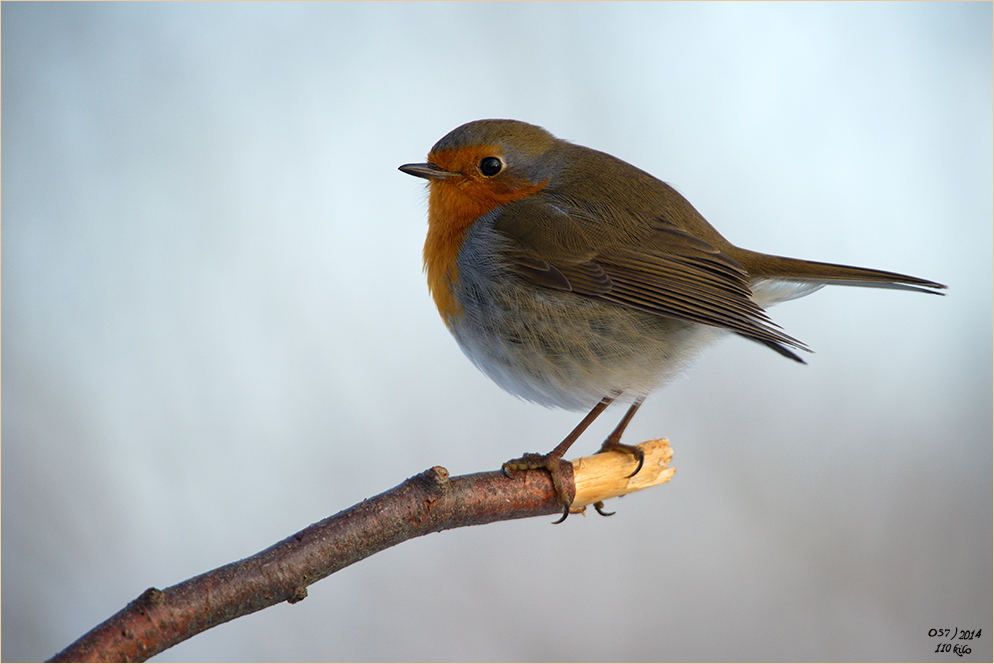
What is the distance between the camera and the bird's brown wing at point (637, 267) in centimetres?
234

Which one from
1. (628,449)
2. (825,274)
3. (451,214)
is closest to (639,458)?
(628,449)

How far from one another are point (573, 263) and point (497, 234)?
29 cm

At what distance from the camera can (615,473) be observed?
8.63ft

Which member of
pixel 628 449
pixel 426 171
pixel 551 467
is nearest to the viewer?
pixel 551 467

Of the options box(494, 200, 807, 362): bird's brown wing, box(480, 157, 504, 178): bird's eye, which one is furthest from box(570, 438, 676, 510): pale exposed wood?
box(480, 157, 504, 178): bird's eye

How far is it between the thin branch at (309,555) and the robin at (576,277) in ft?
0.51

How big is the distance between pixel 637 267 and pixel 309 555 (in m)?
1.35

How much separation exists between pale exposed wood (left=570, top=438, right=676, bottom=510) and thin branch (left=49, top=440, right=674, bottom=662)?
0.18ft

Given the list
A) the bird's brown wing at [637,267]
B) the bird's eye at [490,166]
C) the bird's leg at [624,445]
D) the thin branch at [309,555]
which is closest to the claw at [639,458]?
the bird's leg at [624,445]

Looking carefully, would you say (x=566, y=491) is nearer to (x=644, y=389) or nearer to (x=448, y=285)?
(x=644, y=389)

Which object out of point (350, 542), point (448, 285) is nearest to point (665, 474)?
point (448, 285)

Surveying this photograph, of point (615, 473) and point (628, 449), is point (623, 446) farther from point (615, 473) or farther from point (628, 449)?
point (615, 473)

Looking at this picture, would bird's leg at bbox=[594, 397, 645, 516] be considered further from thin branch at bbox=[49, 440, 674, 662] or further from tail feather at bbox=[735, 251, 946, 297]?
tail feather at bbox=[735, 251, 946, 297]

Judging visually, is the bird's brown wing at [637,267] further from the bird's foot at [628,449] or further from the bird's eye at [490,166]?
the bird's foot at [628,449]
